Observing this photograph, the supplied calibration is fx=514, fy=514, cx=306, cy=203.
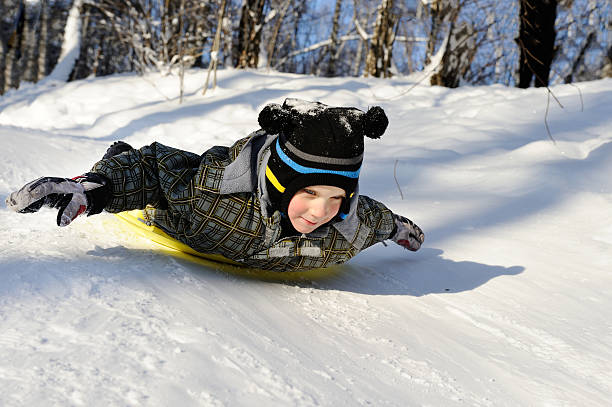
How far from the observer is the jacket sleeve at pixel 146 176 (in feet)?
4.99

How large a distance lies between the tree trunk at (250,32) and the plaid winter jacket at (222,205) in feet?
22.4

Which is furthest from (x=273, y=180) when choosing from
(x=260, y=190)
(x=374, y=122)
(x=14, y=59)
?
(x=14, y=59)

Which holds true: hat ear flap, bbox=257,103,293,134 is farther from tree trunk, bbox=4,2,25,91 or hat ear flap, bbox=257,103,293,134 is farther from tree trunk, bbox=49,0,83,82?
tree trunk, bbox=4,2,25,91

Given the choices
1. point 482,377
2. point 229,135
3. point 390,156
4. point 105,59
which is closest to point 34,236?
point 482,377

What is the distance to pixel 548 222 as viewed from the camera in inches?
92.3

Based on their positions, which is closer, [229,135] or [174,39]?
[229,135]

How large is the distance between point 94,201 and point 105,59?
21.1 m

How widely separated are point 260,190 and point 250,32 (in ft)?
23.5

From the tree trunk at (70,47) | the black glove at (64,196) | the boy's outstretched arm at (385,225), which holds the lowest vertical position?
the boy's outstretched arm at (385,225)

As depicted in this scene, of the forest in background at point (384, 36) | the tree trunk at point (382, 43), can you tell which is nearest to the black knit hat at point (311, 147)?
the forest in background at point (384, 36)

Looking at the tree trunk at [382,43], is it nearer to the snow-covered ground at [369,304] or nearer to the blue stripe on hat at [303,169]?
the snow-covered ground at [369,304]

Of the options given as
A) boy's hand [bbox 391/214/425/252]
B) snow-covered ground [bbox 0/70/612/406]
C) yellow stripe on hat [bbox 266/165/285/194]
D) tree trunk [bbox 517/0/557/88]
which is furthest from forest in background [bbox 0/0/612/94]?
yellow stripe on hat [bbox 266/165/285/194]

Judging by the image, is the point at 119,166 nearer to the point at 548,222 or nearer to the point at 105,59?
the point at 548,222

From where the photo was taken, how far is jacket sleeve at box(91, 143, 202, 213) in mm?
1522
